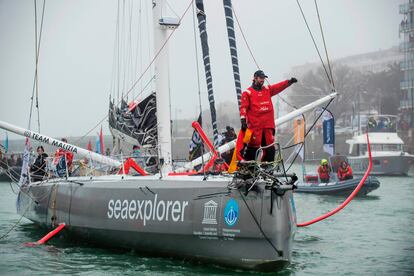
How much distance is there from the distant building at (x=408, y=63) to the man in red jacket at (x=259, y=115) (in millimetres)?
52959

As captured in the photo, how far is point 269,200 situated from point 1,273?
3.98 meters

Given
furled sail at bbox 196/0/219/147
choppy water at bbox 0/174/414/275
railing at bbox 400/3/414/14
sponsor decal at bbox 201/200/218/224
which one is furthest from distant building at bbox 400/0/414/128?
sponsor decal at bbox 201/200/218/224

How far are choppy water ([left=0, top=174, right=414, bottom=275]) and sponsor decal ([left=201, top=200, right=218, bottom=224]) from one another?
677mm

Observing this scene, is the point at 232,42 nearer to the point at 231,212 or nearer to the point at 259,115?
the point at 259,115

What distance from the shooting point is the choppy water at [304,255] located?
9727mm

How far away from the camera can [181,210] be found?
32.3 ft

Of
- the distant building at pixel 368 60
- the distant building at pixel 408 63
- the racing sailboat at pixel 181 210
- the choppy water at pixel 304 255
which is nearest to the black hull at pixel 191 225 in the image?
the racing sailboat at pixel 181 210

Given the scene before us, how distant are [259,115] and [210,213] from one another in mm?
1633

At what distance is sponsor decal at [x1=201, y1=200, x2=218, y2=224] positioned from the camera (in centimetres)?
941

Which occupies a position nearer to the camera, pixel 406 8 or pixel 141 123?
pixel 141 123

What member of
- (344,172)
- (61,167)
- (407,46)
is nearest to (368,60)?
(407,46)

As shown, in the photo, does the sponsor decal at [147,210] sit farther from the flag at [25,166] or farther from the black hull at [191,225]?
the flag at [25,166]

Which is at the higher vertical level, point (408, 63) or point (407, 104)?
point (408, 63)

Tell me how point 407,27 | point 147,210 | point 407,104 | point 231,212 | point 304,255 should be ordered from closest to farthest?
point 231,212
point 147,210
point 304,255
point 407,27
point 407,104
